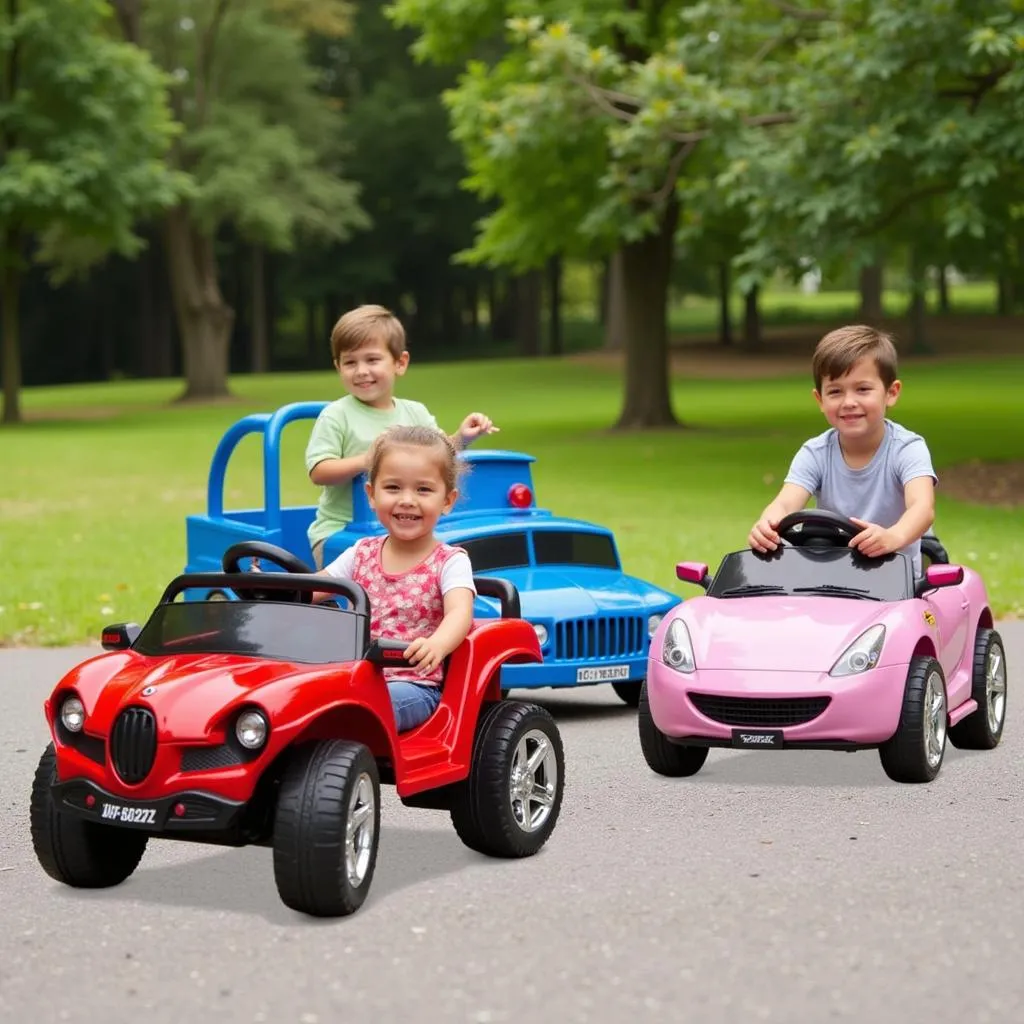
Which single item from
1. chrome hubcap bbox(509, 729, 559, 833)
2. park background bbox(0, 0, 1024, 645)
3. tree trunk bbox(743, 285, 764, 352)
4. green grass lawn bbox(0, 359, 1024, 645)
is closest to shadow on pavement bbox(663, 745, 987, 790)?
chrome hubcap bbox(509, 729, 559, 833)

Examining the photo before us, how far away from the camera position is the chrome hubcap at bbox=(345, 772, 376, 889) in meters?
5.16

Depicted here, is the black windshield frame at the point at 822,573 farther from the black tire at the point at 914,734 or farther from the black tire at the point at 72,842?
the black tire at the point at 72,842

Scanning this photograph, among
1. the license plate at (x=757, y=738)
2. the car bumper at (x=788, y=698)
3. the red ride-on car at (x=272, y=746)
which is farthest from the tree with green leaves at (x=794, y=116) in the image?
the red ride-on car at (x=272, y=746)

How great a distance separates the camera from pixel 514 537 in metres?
8.95

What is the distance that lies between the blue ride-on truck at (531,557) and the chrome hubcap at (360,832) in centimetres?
283

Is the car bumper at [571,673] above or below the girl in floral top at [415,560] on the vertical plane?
below

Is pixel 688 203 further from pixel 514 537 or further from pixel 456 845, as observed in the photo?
pixel 456 845

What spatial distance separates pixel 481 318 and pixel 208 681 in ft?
351

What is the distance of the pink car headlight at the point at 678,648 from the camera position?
689cm

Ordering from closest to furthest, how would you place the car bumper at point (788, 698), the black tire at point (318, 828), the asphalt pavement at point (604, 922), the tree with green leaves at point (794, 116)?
the asphalt pavement at point (604, 922)
the black tire at point (318, 828)
the car bumper at point (788, 698)
the tree with green leaves at point (794, 116)

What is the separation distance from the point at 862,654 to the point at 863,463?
1015 mm

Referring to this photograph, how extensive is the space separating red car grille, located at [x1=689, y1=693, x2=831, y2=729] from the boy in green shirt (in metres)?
1.64

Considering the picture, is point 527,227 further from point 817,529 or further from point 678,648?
point 678,648

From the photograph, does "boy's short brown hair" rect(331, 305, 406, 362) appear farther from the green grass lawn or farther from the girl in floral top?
the green grass lawn
